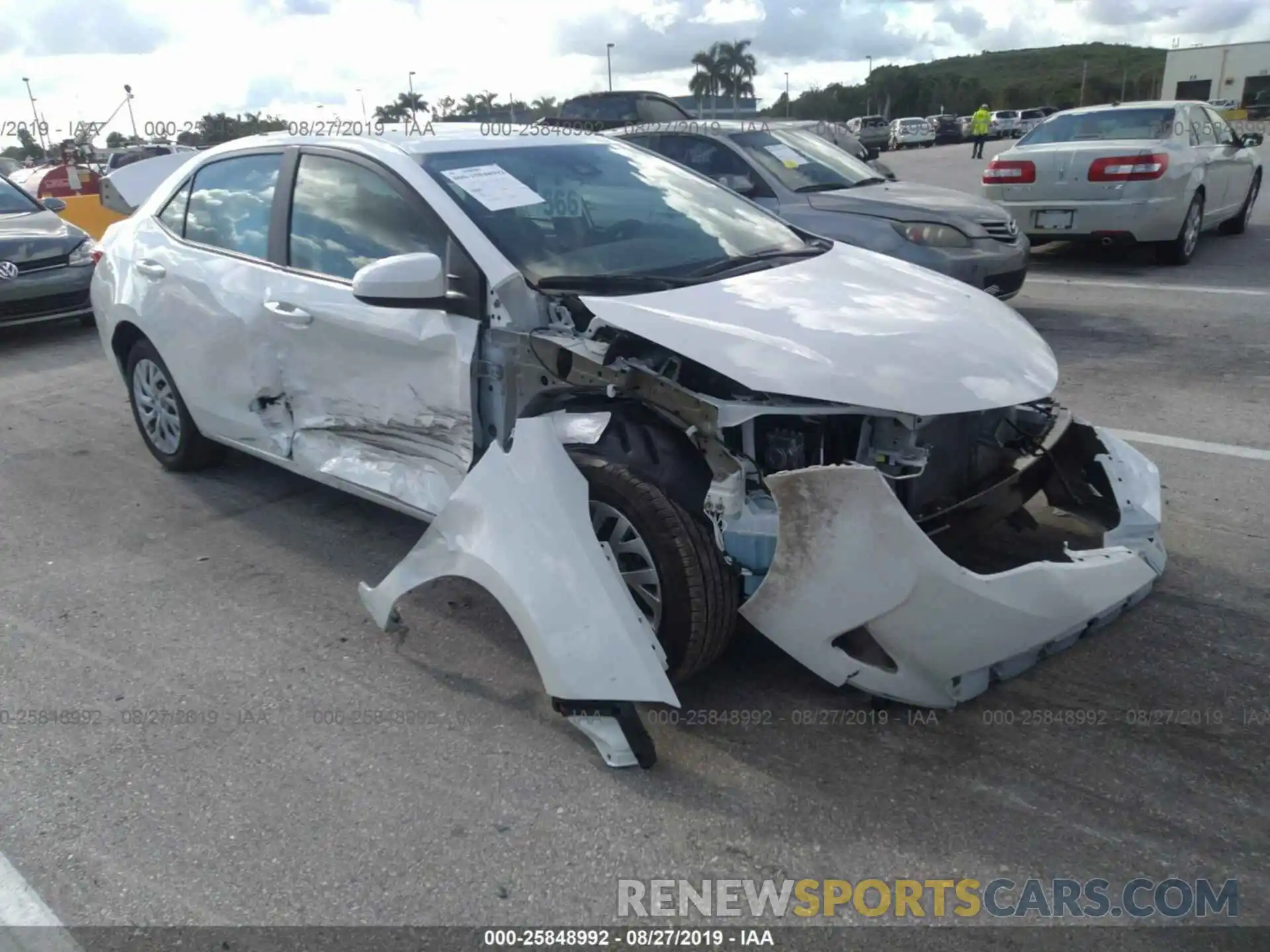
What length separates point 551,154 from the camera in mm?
4172

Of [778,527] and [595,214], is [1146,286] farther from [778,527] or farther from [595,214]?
[778,527]

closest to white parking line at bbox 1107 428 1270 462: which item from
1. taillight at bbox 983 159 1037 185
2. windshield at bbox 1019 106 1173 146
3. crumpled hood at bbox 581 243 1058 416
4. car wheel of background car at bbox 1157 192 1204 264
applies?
crumpled hood at bbox 581 243 1058 416

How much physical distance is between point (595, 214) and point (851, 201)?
14.1ft

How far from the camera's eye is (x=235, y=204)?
15.4 feet

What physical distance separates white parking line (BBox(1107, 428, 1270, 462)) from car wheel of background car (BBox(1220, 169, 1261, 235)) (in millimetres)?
8224

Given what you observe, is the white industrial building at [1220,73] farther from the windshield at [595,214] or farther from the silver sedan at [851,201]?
the windshield at [595,214]

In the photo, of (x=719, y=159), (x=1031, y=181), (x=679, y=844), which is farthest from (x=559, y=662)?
(x=1031, y=181)

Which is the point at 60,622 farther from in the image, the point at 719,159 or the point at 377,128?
the point at 719,159

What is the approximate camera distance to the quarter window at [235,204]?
448cm

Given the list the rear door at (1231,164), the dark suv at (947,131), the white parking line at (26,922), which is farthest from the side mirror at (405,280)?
the dark suv at (947,131)

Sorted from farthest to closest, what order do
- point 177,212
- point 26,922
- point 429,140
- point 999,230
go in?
point 999,230
point 177,212
point 429,140
point 26,922

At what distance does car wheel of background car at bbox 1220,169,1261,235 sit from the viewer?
39.4 ft

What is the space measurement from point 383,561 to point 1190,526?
3.32 meters

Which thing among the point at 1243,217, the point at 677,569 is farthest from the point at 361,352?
the point at 1243,217
